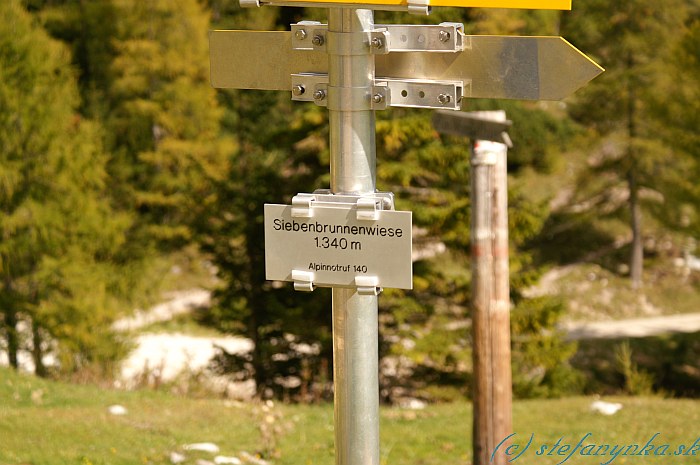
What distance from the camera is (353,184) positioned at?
11.1 feet

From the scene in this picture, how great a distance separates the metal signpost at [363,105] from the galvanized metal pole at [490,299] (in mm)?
2892

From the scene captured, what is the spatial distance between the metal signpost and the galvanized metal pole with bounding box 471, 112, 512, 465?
2.89 meters

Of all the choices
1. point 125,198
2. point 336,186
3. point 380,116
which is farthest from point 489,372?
point 125,198

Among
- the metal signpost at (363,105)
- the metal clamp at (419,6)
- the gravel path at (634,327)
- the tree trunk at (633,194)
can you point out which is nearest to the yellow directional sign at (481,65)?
the metal signpost at (363,105)

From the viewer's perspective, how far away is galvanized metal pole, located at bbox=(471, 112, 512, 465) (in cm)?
638

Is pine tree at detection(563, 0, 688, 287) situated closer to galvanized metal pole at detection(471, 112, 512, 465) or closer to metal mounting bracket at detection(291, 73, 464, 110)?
galvanized metal pole at detection(471, 112, 512, 465)

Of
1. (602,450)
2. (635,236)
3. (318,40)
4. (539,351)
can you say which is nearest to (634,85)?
(635,236)

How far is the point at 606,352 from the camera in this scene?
758 inches

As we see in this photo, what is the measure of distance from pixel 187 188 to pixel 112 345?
8136 mm

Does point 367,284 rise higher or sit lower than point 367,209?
lower

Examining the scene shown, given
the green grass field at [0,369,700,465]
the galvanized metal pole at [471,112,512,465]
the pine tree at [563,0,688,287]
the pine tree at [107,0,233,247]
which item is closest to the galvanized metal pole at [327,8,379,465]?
the galvanized metal pole at [471,112,512,465]

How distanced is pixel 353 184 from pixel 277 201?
1258 cm

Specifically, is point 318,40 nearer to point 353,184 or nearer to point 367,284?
point 353,184

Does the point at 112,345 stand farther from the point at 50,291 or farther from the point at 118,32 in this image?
the point at 118,32
